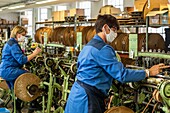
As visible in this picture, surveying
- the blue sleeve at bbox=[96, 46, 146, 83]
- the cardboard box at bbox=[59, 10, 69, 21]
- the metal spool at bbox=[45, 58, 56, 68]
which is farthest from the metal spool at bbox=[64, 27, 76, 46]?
the blue sleeve at bbox=[96, 46, 146, 83]

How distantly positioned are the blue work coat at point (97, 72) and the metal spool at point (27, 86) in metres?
2.06

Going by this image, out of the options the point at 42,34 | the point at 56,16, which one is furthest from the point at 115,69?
the point at 42,34

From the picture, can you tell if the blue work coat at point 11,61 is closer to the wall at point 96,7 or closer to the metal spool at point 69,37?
the metal spool at point 69,37

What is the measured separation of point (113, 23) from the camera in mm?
2801

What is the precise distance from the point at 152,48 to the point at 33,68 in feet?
7.56

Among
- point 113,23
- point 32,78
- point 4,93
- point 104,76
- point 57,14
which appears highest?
point 57,14

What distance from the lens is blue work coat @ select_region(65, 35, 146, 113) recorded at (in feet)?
8.81

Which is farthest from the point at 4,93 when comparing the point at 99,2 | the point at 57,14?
the point at 99,2

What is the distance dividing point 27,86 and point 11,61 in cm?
49

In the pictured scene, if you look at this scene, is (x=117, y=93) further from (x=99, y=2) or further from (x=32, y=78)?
(x=99, y=2)

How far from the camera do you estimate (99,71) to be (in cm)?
278

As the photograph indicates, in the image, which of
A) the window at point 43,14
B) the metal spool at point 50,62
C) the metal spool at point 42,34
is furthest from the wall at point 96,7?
the metal spool at point 50,62

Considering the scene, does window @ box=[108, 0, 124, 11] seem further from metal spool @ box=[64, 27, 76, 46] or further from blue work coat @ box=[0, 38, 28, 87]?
blue work coat @ box=[0, 38, 28, 87]

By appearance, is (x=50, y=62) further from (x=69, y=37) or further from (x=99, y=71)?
(x=69, y=37)
